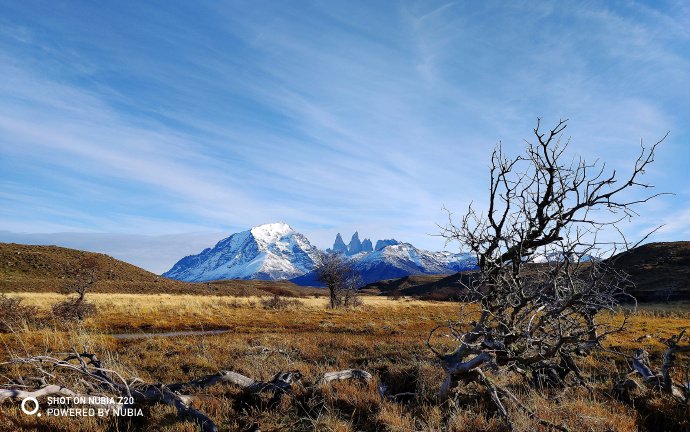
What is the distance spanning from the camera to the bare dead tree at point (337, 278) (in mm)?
47688

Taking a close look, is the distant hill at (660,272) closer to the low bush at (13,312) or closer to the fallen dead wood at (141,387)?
the fallen dead wood at (141,387)

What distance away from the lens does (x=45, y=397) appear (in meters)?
6.89

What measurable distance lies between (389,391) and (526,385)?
2.79 meters

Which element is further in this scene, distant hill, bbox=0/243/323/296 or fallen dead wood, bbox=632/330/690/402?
distant hill, bbox=0/243/323/296

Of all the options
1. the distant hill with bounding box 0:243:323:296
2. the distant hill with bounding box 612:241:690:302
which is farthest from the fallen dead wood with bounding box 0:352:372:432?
the distant hill with bounding box 0:243:323:296

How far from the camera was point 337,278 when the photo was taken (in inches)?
1880

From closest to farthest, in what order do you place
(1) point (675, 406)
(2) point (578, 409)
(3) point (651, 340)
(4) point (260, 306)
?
(2) point (578, 409) < (1) point (675, 406) < (3) point (651, 340) < (4) point (260, 306)

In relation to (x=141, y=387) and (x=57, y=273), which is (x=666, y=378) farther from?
(x=57, y=273)

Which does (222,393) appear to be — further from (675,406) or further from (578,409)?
(675,406)

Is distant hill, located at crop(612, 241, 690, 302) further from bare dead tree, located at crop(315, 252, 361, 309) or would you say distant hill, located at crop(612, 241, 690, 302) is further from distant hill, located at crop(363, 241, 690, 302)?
bare dead tree, located at crop(315, 252, 361, 309)

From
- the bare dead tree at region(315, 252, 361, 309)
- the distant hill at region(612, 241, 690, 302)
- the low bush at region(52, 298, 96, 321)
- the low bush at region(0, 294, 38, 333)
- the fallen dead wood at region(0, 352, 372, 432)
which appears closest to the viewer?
the fallen dead wood at region(0, 352, 372, 432)

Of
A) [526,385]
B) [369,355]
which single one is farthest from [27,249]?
[526,385]

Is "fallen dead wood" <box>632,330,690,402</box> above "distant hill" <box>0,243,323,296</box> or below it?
below

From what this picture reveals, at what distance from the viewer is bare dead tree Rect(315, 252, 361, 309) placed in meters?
47.7
